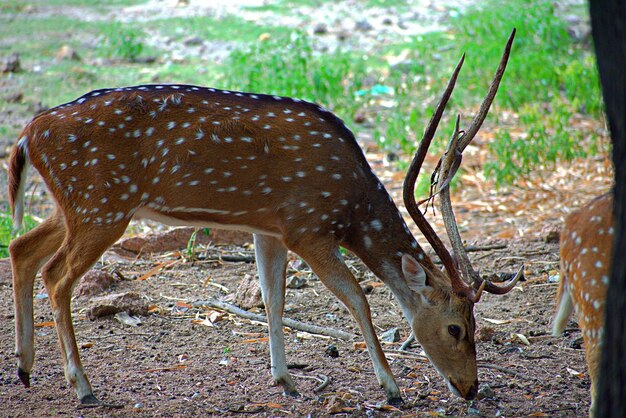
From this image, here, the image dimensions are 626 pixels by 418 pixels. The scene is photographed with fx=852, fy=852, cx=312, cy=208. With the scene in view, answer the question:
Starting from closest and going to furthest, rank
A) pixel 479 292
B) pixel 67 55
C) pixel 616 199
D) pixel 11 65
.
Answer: pixel 616 199 → pixel 479 292 → pixel 11 65 → pixel 67 55

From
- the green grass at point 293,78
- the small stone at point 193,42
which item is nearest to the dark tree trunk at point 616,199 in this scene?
the green grass at point 293,78

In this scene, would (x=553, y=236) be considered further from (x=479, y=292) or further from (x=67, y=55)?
(x=67, y=55)

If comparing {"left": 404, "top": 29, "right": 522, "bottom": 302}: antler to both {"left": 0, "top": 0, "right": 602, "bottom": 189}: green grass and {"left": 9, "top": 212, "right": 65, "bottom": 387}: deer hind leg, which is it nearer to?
{"left": 9, "top": 212, "right": 65, "bottom": 387}: deer hind leg

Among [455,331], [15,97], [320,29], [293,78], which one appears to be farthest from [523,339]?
[320,29]

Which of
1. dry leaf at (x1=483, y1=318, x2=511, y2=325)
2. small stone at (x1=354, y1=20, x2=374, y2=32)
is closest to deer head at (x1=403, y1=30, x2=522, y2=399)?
dry leaf at (x1=483, y1=318, x2=511, y2=325)

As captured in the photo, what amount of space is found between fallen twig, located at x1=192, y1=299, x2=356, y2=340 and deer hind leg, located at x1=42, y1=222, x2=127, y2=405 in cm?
146

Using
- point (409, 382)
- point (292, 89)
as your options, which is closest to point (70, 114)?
point (409, 382)

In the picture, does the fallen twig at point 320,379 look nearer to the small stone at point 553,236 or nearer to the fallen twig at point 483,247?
the fallen twig at point 483,247

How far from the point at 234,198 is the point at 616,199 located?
245 centimetres

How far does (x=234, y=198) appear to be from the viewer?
477cm

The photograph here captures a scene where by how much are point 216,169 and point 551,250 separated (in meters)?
3.21

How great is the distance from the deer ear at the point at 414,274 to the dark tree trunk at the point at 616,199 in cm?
196

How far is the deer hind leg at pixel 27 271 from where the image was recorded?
468 cm

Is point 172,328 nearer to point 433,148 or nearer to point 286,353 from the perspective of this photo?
point 286,353
